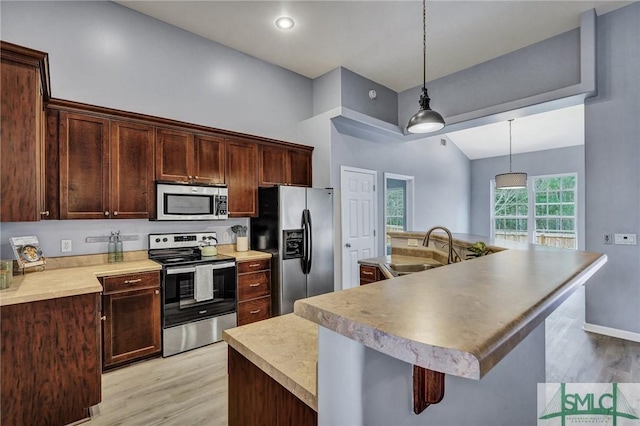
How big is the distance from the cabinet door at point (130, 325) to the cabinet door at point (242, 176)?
132 cm

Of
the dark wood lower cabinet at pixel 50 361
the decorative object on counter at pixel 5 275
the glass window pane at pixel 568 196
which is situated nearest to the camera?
the dark wood lower cabinet at pixel 50 361

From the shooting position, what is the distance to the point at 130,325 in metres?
2.73

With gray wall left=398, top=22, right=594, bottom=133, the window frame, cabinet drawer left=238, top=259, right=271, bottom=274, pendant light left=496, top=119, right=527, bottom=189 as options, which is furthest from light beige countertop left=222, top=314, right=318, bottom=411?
the window frame

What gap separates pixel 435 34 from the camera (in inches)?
147

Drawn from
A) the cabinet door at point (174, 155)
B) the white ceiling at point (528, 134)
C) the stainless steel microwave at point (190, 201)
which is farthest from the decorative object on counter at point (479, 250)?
the white ceiling at point (528, 134)

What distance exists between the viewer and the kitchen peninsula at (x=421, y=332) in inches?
20.1

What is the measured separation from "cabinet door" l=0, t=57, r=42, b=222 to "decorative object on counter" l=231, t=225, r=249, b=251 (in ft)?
6.76

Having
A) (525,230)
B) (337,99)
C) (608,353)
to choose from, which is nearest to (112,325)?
(337,99)

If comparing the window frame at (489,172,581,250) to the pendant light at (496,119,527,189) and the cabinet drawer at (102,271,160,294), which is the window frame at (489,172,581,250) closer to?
the pendant light at (496,119,527,189)

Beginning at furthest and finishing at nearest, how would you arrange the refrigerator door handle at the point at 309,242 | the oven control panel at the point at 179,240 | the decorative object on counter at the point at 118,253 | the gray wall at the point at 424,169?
the gray wall at the point at 424,169, the refrigerator door handle at the point at 309,242, the oven control panel at the point at 179,240, the decorative object on counter at the point at 118,253

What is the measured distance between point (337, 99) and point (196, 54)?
194 centimetres

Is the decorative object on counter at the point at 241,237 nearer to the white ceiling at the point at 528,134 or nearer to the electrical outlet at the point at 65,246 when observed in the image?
the electrical outlet at the point at 65,246

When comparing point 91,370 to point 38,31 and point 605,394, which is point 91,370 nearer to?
point 38,31

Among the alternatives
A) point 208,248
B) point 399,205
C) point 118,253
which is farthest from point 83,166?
point 399,205
